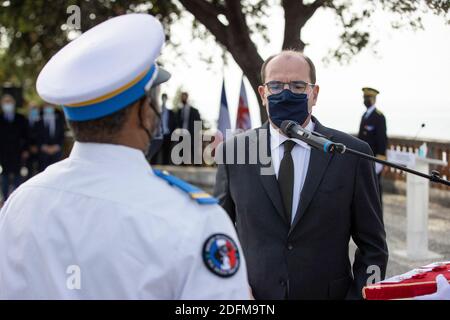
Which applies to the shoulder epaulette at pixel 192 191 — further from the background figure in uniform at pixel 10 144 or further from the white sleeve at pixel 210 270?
the background figure in uniform at pixel 10 144

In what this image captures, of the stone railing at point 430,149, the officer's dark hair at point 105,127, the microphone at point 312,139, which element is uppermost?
the stone railing at point 430,149

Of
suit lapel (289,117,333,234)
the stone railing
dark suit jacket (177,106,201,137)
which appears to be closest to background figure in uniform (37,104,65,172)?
dark suit jacket (177,106,201,137)

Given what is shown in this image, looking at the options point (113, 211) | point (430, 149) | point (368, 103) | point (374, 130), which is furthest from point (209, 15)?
point (113, 211)

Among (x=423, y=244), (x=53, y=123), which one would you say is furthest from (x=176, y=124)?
(x=423, y=244)

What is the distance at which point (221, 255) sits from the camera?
5.02 ft

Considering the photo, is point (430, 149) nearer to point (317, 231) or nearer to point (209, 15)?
point (209, 15)

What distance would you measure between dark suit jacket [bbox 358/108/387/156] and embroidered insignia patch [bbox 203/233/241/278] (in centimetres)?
822

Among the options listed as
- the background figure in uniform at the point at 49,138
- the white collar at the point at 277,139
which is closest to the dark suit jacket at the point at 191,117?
the background figure in uniform at the point at 49,138

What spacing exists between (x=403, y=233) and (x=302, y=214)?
676cm

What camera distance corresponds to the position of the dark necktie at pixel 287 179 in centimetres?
289

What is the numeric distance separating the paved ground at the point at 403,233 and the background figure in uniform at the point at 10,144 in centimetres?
655

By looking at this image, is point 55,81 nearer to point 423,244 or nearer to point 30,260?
point 30,260

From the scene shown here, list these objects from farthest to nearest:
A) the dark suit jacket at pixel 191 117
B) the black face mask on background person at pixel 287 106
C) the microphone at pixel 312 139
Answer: the dark suit jacket at pixel 191 117
the black face mask on background person at pixel 287 106
the microphone at pixel 312 139

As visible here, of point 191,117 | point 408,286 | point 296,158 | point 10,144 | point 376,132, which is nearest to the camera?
point 408,286
